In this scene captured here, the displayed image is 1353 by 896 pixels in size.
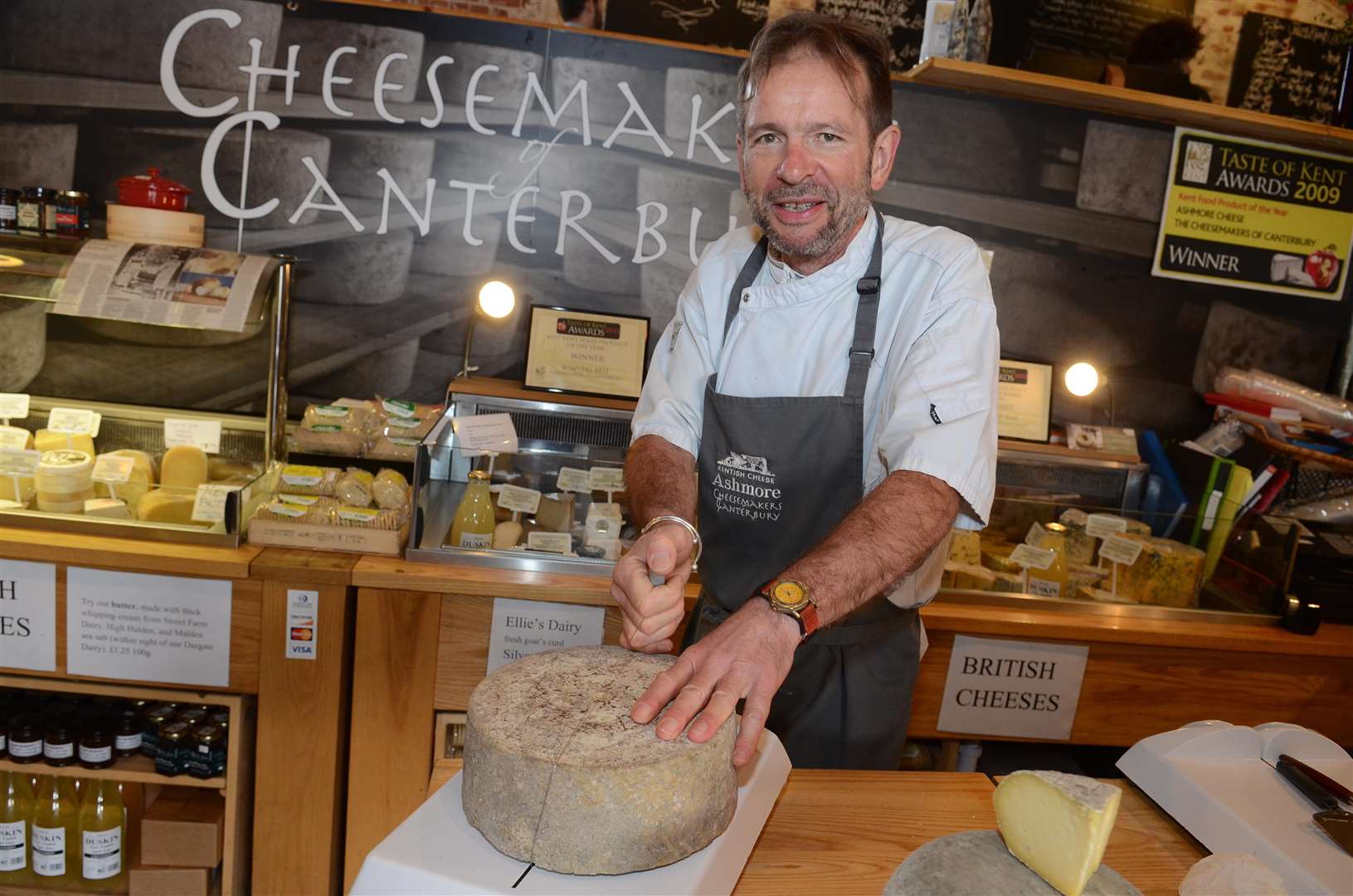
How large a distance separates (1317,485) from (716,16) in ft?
7.75

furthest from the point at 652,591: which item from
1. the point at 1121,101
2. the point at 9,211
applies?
the point at 1121,101

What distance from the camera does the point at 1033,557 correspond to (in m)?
2.79

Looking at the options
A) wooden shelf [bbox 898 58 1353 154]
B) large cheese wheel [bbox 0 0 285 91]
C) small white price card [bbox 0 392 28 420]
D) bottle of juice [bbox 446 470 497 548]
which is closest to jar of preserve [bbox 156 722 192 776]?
bottle of juice [bbox 446 470 497 548]

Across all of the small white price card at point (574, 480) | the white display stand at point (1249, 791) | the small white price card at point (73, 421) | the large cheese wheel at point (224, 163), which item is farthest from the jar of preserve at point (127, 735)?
the white display stand at point (1249, 791)

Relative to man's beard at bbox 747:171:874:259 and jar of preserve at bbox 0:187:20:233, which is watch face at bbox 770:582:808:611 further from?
jar of preserve at bbox 0:187:20:233

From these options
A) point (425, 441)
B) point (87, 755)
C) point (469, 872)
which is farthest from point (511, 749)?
point (87, 755)

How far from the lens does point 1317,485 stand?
10.3 feet

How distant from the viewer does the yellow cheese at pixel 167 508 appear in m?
2.55

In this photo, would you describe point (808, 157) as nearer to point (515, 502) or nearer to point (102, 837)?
point (515, 502)

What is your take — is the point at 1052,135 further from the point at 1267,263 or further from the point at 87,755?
the point at 87,755

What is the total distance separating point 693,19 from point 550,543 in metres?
1.81

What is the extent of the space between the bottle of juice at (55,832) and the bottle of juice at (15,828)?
2 cm

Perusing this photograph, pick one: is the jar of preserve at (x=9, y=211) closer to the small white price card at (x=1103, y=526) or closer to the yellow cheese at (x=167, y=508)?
the yellow cheese at (x=167, y=508)

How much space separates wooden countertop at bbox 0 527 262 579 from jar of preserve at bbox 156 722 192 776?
388 mm
